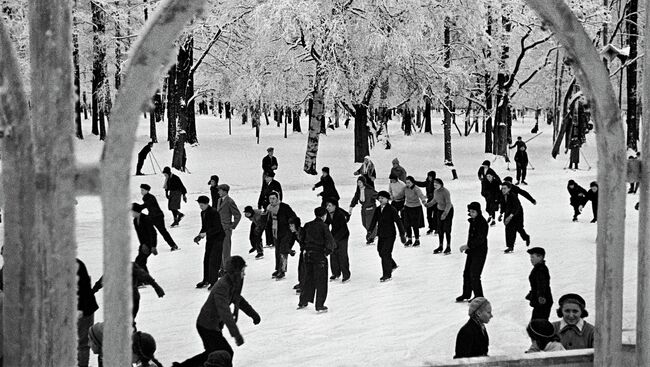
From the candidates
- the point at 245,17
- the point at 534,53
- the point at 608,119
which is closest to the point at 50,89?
the point at 608,119

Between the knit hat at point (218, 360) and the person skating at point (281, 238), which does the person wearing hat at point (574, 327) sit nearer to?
the knit hat at point (218, 360)

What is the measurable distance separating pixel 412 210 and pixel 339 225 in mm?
3223

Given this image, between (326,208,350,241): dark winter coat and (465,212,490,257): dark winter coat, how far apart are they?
2250 millimetres

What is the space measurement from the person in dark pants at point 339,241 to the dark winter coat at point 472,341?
18.2 ft

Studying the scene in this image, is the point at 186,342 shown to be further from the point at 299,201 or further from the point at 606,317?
the point at 299,201

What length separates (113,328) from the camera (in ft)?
10.0

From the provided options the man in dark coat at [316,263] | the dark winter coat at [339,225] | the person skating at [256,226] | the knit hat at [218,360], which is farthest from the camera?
the person skating at [256,226]

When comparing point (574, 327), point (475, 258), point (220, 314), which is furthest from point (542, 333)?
point (475, 258)

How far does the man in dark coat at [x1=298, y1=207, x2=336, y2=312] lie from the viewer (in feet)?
35.1

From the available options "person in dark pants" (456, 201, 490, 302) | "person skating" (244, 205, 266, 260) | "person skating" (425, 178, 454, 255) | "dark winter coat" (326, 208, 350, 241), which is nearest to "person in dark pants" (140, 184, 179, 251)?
"person skating" (244, 205, 266, 260)

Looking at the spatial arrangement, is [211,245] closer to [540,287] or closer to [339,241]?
[339,241]

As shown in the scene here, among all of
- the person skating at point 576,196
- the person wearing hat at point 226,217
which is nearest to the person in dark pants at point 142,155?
the person wearing hat at point 226,217

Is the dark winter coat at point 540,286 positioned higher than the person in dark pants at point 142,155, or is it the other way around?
the person in dark pants at point 142,155

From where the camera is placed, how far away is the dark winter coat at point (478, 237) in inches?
431
